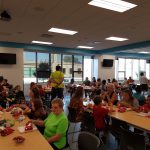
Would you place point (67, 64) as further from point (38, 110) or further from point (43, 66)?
point (38, 110)

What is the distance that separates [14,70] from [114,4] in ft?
23.4

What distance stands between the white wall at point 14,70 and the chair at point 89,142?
8.34m

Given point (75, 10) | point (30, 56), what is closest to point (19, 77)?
point (30, 56)

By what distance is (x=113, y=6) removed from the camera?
396 cm

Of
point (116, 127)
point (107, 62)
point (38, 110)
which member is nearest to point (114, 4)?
point (116, 127)

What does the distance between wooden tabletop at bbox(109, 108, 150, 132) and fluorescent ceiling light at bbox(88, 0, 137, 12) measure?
2.21m

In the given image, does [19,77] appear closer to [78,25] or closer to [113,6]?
[78,25]

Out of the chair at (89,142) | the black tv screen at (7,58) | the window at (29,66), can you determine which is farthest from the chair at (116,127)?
the window at (29,66)

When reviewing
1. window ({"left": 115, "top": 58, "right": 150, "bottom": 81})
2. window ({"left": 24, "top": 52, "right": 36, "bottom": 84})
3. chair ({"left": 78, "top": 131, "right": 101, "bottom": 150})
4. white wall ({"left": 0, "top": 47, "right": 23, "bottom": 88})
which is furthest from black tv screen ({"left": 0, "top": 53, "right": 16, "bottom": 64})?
chair ({"left": 78, "top": 131, "right": 101, "bottom": 150})

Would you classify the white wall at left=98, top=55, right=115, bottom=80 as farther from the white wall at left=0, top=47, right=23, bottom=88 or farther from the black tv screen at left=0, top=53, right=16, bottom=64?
the black tv screen at left=0, top=53, right=16, bottom=64

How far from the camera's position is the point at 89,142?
180 centimetres

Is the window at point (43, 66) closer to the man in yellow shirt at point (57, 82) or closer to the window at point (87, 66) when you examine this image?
the window at point (87, 66)

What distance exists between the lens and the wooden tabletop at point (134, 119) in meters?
2.65

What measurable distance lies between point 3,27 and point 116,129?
4821 millimetres
